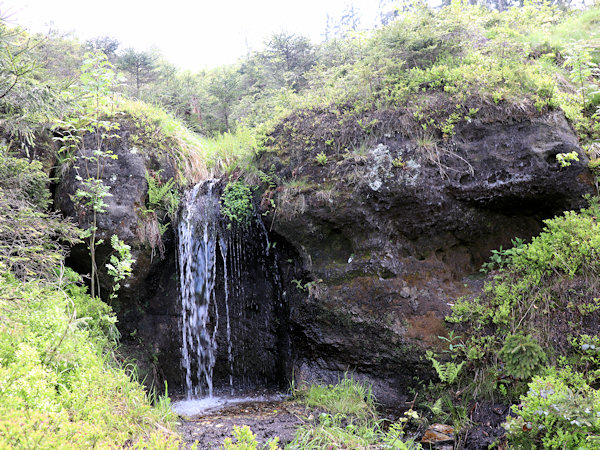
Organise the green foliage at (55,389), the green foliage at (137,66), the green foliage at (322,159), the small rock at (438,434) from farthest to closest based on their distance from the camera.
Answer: the green foliage at (137,66) → the green foliage at (322,159) → the small rock at (438,434) → the green foliage at (55,389)

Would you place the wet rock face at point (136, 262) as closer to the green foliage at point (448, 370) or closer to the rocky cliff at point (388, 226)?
the rocky cliff at point (388, 226)

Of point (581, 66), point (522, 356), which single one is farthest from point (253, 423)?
point (581, 66)

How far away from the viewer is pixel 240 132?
7.53 metres

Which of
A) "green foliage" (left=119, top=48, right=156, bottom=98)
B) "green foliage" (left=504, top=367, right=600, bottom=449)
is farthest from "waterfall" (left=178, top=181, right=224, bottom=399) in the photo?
"green foliage" (left=119, top=48, right=156, bottom=98)

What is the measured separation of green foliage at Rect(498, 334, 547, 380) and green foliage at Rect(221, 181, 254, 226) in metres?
4.15

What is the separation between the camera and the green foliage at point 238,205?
628 cm

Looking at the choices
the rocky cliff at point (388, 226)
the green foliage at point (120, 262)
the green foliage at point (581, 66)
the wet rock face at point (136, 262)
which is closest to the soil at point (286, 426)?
the rocky cliff at point (388, 226)

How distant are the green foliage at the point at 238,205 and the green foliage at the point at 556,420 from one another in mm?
4546

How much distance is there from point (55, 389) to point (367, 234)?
4.08m

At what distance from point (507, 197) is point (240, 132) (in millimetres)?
4977

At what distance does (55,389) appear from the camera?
3242mm

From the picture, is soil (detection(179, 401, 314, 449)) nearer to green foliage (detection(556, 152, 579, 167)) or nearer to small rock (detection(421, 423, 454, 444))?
small rock (detection(421, 423, 454, 444))

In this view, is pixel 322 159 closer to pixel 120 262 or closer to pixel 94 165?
Result: pixel 120 262

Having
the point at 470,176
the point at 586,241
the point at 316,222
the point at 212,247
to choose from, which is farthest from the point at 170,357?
the point at 586,241
